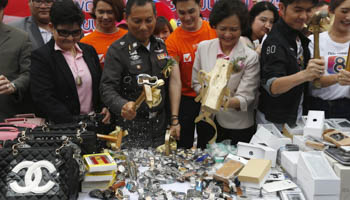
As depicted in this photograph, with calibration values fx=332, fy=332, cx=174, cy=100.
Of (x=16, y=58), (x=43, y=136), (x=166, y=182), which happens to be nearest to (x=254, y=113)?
(x=166, y=182)

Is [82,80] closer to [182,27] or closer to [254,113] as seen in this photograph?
[182,27]

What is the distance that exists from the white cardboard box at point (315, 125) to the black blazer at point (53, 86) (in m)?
1.48

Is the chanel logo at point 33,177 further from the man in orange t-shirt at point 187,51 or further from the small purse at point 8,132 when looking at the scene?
the man in orange t-shirt at point 187,51

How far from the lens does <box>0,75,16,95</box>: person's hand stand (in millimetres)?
2297

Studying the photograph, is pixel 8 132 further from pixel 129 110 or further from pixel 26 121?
pixel 129 110

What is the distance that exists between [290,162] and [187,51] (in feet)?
4.33

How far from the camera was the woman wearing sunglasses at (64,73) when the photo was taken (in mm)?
2154

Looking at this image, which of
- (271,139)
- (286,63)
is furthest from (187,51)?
(271,139)

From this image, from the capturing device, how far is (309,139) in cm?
189

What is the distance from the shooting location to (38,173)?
1.50 meters

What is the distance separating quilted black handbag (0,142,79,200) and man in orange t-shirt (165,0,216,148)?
1.29 meters

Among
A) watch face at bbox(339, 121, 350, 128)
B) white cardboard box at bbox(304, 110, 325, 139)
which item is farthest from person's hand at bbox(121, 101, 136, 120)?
watch face at bbox(339, 121, 350, 128)

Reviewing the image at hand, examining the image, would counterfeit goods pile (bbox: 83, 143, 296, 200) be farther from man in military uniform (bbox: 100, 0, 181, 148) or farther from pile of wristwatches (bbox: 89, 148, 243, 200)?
man in military uniform (bbox: 100, 0, 181, 148)

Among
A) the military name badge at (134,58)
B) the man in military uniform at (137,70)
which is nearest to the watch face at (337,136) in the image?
the man in military uniform at (137,70)
